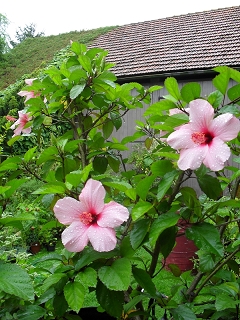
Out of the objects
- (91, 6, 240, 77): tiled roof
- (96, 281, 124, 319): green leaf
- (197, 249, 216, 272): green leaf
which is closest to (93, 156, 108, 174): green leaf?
(197, 249, 216, 272): green leaf

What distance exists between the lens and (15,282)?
0.83 meters

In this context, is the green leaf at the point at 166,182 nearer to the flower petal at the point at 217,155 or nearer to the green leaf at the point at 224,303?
the flower petal at the point at 217,155

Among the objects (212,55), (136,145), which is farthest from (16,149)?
(212,55)

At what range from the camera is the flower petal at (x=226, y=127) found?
81 cm

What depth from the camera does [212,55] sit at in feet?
29.7

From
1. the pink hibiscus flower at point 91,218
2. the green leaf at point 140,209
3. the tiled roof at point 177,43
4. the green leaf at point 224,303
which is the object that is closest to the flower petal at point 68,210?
the pink hibiscus flower at point 91,218

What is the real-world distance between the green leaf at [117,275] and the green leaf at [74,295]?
0.07m

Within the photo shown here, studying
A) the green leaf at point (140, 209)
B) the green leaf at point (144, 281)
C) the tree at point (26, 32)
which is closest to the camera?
the green leaf at point (140, 209)

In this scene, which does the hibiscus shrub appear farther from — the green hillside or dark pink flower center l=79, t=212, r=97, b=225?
the green hillside

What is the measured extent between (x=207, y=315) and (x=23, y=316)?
62 cm

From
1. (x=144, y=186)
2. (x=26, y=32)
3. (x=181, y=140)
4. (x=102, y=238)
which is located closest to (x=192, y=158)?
(x=181, y=140)

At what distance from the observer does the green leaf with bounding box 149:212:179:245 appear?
0.88 metres

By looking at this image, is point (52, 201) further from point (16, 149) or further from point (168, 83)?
point (16, 149)

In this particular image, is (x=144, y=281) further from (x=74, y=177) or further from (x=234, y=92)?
(x=234, y=92)
